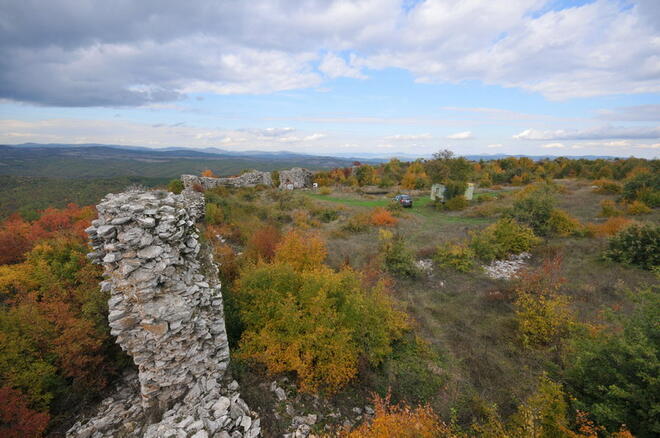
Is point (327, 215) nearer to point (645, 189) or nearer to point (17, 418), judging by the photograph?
point (17, 418)

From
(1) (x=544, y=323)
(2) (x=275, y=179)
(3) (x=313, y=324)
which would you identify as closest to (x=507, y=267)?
(1) (x=544, y=323)

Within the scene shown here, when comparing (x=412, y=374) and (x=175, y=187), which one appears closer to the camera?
(x=412, y=374)

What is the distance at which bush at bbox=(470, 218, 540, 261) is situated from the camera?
18.5m

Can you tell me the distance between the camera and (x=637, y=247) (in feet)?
50.7

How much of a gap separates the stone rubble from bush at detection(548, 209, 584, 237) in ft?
14.9

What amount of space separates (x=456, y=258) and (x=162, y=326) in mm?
16551

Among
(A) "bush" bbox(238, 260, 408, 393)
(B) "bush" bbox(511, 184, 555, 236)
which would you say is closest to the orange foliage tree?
(A) "bush" bbox(238, 260, 408, 393)

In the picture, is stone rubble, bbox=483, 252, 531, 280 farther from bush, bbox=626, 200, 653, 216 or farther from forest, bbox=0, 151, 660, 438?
bush, bbox=626, 200, 653, 216

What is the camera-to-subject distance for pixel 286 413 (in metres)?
7.71

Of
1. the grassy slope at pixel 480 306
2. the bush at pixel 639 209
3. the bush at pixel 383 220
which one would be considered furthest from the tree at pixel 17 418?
the bush at pixel 639 209

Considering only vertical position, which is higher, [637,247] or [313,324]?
[637,247]

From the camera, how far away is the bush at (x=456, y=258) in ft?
56.7

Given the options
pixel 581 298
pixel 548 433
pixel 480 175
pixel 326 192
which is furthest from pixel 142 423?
pixel 480 175

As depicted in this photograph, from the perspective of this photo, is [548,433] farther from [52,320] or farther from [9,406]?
[52,320]
